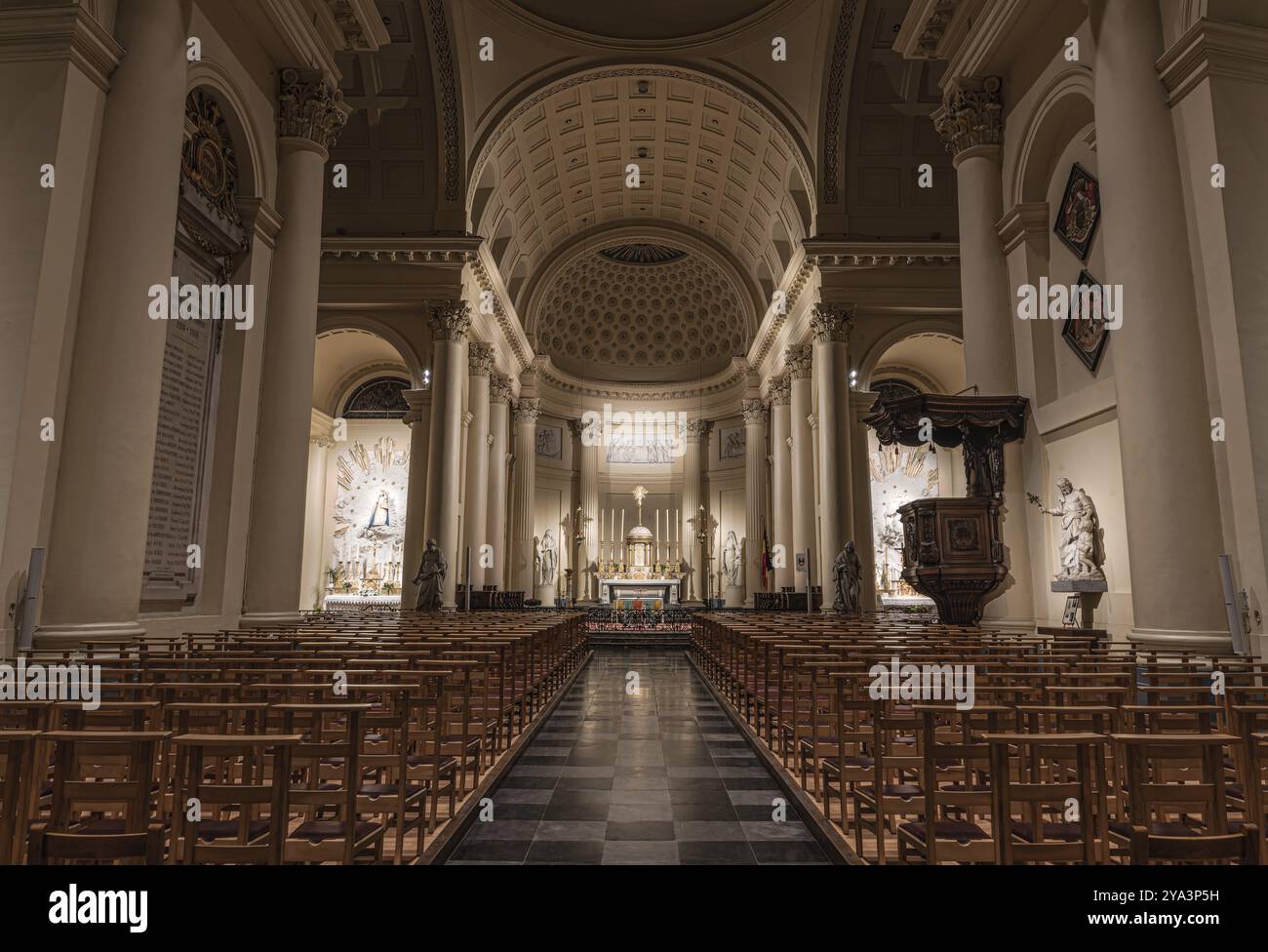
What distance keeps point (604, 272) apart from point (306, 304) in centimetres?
2052

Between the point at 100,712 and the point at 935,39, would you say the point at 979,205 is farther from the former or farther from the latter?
the point at 100,712

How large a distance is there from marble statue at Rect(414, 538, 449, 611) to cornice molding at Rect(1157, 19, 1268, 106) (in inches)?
548

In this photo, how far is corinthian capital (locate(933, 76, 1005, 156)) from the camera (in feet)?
35.0

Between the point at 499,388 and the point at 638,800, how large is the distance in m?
20.3

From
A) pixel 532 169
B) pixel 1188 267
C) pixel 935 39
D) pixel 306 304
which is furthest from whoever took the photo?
pixel 532 169

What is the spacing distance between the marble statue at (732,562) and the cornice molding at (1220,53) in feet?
A: 74.1

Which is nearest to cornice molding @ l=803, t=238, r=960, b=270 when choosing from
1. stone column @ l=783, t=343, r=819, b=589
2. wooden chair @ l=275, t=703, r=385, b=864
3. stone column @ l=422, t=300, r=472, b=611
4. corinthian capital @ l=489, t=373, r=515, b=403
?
stone column @ l=783, t=343, r=819, b=589

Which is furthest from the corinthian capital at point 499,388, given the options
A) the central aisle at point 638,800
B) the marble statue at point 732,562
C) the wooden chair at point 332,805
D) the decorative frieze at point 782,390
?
the wooden chair at point 332,805

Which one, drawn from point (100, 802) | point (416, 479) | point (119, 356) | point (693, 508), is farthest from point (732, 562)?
point (100, 802)

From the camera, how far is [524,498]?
87.7 ft

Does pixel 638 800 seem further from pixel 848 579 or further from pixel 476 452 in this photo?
pixel 476 452

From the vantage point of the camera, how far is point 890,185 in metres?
18.3
